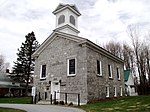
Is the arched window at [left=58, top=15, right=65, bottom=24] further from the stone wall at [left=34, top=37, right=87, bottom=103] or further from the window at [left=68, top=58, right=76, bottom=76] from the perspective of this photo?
the window at [left=68, top=58, right=76, bottom=76]

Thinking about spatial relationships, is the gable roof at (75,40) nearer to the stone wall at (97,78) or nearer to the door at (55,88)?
the stone wall at (97,78)

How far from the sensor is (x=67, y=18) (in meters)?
21.3

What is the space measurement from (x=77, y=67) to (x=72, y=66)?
2.38 ft

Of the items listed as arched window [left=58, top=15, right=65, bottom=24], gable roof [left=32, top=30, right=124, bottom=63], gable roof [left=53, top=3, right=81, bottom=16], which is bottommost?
gable roof [left=32, top=30, right=124, bottom=63]

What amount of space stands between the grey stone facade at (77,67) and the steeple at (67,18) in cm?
207

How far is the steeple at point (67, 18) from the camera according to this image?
21.1m

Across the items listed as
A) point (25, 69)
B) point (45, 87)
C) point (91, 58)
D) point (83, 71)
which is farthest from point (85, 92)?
point (25, 69)

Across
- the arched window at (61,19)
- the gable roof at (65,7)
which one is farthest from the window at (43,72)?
the gable roof at (65,7)

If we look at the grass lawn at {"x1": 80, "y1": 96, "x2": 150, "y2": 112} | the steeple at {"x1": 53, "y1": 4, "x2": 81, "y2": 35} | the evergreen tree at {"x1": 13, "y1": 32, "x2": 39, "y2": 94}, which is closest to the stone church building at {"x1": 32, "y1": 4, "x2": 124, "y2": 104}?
the steeple at {"x1": 53, "y1": 4, "x2": 81, "y2": 35}

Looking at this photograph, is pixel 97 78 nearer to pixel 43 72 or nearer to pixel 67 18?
pixel 43 72

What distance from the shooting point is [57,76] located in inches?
719

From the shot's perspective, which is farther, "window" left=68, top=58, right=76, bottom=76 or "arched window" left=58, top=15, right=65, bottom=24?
"arched window" left=58, top=15, right=65, bottom=24

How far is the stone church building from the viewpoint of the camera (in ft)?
54.0

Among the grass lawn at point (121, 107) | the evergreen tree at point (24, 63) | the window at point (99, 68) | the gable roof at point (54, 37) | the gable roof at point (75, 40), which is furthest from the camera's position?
the evergreen tree at point (24, 63)
